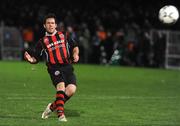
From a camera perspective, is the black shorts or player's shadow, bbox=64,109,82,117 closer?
the black shorts

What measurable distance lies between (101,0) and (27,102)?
27091 mm

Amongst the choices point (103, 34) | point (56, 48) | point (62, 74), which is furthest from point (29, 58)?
point (103, 34)

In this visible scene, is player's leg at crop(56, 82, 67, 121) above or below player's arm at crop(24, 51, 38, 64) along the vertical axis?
below

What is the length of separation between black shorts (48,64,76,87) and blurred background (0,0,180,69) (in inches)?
856

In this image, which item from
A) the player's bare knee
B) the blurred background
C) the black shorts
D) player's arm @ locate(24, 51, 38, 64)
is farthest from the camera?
the blurred background

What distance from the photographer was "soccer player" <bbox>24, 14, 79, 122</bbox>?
46.7ft

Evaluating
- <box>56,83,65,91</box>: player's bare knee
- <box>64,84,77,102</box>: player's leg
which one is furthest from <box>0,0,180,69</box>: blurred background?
<box>56,83,65,91</box>: player's bare knee

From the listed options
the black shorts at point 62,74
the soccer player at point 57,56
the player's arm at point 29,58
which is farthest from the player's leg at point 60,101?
the player's arm at point 29,58

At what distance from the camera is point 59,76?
46.7 ft

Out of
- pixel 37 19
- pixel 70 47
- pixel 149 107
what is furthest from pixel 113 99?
pixel 37 19

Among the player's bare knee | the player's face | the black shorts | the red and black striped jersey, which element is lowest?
the player's bare knee

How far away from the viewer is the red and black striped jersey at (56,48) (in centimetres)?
1438

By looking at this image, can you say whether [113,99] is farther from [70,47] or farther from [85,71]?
[85,71]

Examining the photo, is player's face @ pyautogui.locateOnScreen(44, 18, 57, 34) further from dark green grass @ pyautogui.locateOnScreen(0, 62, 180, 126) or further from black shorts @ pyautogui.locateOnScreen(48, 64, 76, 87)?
dark green grass @ pyautogui.locateOnScreen(0, 62, 180, 126)
